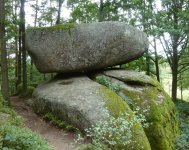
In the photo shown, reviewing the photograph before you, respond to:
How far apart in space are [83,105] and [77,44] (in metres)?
4.42

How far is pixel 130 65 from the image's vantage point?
49.1 ft

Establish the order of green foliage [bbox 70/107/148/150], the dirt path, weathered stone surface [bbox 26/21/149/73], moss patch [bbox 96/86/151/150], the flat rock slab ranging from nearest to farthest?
green foliage [bbox 70/107/148/150]
moss patch [bbox 96/86/151/150]
the dirt path
the flat rock slab
weathered stone surface [bbox 26/21/149/73]

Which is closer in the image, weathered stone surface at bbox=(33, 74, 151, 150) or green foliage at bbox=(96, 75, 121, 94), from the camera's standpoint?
weathered stone surface at bbox=(33, 74, 151, 150)

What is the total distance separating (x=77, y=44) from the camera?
8.76m

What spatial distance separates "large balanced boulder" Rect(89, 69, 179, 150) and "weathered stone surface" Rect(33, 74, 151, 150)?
3.28ft

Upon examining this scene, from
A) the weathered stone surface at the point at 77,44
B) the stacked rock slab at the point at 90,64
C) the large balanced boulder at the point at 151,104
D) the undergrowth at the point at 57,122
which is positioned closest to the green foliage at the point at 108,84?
the large balanced boulder at the point at 151,104

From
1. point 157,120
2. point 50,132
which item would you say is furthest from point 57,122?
point 157,120

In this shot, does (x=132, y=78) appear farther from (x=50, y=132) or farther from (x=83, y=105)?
(x=50, y=132)

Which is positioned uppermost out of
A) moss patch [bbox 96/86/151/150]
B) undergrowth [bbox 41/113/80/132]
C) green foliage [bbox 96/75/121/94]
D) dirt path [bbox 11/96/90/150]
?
green foliage [bbox 96/75/121/94]

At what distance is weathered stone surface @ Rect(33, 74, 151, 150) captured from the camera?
512 centimetres

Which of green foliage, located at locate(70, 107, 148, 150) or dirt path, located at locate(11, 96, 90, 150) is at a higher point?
green foliage, located at locate(70, 107, 148, 150)

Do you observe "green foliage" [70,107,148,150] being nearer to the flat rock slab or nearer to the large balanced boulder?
the large balanced boulder

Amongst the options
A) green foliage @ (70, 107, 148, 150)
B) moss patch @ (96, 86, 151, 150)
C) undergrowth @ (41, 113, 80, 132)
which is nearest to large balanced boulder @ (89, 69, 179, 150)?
moss patch @ (96, 86, 151, 150)

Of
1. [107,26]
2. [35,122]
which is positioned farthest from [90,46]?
[35,122]
